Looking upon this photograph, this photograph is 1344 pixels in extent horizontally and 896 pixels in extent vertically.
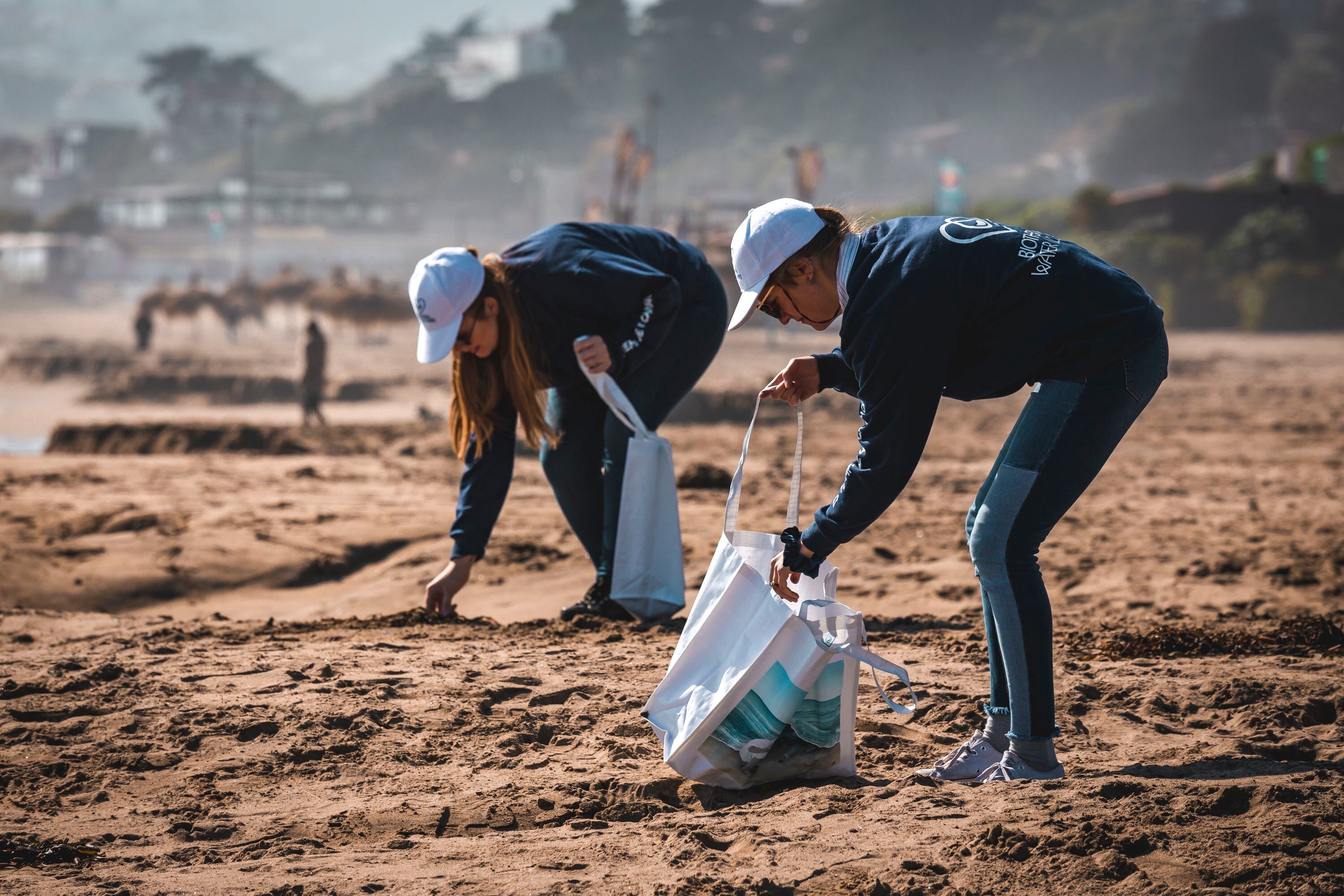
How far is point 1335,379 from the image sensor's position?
1609cm

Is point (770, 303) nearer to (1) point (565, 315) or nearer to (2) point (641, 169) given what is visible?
(1) point (565, 315)

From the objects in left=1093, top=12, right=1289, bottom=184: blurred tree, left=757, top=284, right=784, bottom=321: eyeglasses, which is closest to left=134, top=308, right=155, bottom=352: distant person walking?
left=757, top=284, right=784, bottom=321: eyeglasses

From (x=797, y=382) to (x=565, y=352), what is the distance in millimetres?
1160

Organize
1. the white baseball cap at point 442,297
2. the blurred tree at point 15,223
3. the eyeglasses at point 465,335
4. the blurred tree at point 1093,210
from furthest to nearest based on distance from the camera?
the blurred tree at point 15,223, the blurred tree at point 1093,210, the eyeglasses at point 465,335, the white baseball cap at point 442,297

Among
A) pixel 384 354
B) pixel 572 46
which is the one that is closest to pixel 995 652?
pixel 384 354

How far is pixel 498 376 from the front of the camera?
355 centimetres

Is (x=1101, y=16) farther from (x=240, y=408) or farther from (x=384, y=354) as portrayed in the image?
(x=240, y=408)

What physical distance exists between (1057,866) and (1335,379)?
16.6 m

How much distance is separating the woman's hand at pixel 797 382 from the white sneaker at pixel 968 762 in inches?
36.0

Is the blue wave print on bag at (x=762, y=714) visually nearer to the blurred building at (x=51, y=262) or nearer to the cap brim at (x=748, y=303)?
the cap brim at (x=748, y=303)

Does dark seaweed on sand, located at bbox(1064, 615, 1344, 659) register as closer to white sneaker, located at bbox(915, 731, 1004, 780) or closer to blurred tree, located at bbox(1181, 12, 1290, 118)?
white sneaker, located at bbox(915, 731, 1004, 780)

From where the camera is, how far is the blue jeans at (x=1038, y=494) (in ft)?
7.91

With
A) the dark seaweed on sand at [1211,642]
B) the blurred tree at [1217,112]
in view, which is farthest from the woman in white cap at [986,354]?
the blurred tree at [1217,112]

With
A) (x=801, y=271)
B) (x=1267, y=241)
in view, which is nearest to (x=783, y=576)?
(x=801, y=271)
